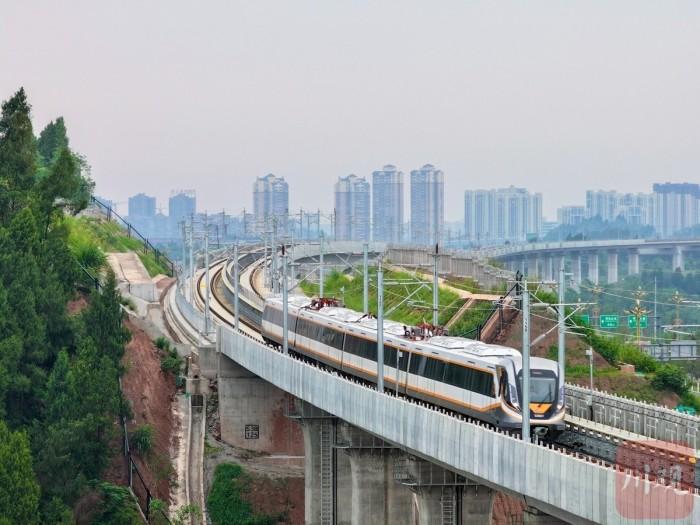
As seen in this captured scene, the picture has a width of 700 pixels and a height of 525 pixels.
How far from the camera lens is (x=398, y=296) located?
98.1 metres

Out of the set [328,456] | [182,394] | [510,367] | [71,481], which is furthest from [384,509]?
[182,394]

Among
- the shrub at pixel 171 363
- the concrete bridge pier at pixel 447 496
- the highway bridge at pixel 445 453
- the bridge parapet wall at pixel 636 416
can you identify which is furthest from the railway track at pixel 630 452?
the shrub at pixel 171 363

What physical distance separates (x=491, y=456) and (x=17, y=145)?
4487 cm

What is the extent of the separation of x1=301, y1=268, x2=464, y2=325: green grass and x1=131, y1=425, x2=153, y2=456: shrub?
15.7m

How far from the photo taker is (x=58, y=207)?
72500mm

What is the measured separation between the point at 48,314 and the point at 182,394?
13421 millimetres

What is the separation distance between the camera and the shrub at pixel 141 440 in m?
Result: 61.4

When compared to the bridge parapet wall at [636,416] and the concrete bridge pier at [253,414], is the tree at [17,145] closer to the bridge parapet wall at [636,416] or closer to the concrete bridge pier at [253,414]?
the concrete bridge pier at [253,414]

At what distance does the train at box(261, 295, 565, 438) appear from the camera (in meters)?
40.2

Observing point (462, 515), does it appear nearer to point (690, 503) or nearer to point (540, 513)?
point (540, 513)

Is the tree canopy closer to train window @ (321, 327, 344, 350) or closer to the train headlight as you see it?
train window @ (321, 327, 344, 350)

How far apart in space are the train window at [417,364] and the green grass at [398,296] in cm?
2135

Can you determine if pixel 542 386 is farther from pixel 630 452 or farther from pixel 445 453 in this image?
pixel 630 452

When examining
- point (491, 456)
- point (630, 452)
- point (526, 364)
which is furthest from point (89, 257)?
point (630, 452)
